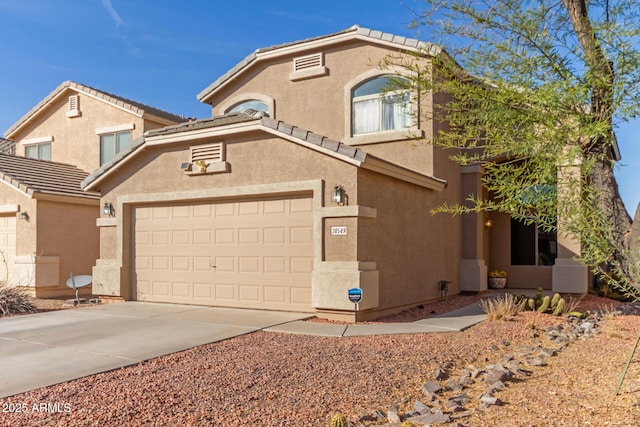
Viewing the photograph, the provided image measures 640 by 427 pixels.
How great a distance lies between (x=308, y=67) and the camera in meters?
15.3

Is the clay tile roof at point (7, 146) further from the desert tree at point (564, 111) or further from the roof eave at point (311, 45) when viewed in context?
the desert tree at point (564, 111)

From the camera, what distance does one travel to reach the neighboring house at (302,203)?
10227 millimetres

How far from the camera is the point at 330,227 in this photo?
10.2 metres

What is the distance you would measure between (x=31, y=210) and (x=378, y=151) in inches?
394

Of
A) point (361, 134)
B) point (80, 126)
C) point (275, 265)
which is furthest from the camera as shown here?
point (80, 126)

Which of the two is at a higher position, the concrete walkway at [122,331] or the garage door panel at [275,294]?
the garage door panel at [275,294]

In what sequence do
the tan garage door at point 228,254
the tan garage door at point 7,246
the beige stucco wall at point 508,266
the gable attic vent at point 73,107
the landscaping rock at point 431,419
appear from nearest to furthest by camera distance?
the landscaping rock at point 431,419, the tan garage door at point 228,254, the tan garage door at point 7,246, the beige stucco wall at point 508,266, the gable attic vent at point 73,107

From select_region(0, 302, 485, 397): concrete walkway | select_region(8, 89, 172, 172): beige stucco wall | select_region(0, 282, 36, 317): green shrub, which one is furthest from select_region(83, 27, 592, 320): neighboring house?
select_region(8, 89, 172, 172): beige stucco wall

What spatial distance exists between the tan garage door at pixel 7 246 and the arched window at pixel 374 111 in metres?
10.6

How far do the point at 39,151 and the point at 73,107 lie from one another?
2.75m

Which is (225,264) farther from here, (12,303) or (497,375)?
(497,375)

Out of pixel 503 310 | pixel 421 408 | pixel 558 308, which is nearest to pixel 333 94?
pixel 503 310

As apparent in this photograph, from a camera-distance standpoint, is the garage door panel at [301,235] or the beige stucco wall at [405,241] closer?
the beige stucco wall at [405,241]

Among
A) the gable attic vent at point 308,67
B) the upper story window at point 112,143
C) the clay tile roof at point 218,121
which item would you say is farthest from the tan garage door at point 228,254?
the upper story window at point 112,143
